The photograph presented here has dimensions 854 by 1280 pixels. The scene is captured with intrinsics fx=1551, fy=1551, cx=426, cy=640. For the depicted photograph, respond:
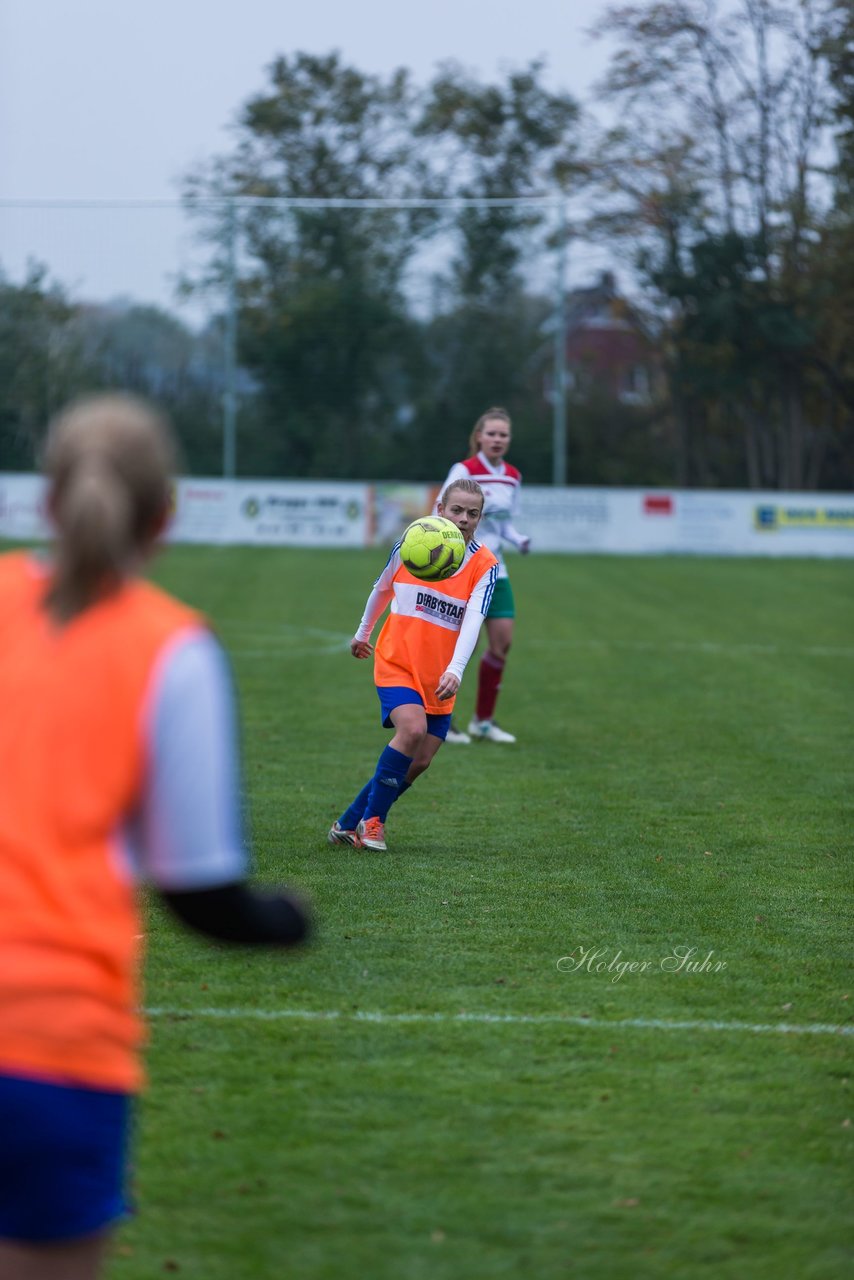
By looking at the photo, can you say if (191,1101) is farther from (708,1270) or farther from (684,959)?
(684,959)

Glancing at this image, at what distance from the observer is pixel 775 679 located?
1367 centimetres

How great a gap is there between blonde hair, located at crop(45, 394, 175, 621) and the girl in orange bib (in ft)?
15.2

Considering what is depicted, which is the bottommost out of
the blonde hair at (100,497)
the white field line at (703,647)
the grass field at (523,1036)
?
the grass field at (523,1036)

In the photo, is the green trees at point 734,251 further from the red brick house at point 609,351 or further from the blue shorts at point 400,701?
the blue shorts at point 400,701

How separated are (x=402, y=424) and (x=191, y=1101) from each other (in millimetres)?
32168

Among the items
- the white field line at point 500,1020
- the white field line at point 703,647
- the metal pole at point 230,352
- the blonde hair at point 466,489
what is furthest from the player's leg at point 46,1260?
the metal pole at point 230,352

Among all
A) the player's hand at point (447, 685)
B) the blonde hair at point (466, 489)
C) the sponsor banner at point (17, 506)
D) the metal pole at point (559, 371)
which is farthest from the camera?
the metal pole at point (559, 371)

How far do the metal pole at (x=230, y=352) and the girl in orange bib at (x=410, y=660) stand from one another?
27379 millimetres

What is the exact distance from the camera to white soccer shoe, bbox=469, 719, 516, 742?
10498 millimetres

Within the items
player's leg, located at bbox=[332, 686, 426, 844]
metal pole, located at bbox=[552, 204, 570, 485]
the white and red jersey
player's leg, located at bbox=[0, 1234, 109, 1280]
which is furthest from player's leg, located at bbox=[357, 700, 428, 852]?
metal pole, located at bbox=[552, 204, 570, 485]

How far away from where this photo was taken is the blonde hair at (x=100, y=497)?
209 centimetres

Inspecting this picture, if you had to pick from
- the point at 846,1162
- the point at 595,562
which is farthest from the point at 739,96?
the point at 846,1162

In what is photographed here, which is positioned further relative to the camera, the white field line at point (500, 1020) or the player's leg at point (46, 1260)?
the white field line at point (500, 1020)

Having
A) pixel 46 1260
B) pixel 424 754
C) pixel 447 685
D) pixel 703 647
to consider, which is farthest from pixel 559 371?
pixel 46 1260
